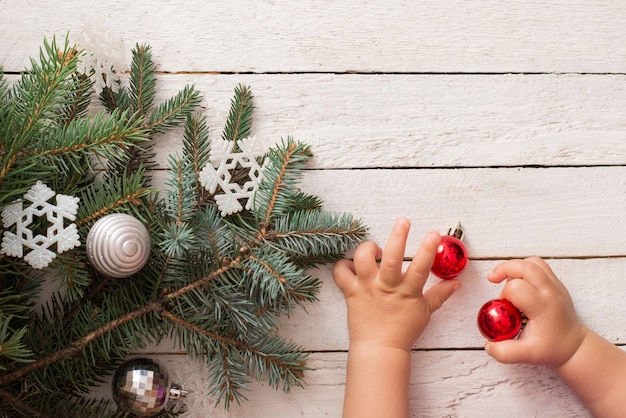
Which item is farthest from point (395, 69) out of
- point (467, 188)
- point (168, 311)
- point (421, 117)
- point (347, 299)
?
point (168, 311)

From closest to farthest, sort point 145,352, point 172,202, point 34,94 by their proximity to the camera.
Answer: point 34,94
point 172,202
point 145,352

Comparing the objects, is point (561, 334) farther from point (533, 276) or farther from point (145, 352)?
point (145, 352)

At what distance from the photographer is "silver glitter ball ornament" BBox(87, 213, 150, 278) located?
25.0 inches

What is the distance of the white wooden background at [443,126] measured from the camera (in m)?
0.85

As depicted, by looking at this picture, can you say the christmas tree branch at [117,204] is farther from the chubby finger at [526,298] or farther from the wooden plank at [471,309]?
the chubby finger at [526,298]

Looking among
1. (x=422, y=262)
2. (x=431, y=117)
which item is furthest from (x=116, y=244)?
(x=431, y=117)

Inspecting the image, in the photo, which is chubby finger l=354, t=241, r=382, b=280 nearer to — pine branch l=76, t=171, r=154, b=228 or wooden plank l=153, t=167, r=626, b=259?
wooden plank l=153, t=167, r=626, b=259

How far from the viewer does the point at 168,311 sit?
74 cm

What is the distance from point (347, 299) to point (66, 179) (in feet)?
1.36

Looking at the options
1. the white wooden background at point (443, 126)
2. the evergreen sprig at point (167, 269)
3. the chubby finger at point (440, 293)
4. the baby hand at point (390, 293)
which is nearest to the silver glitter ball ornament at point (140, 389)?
the evergreen sprig at point (167, 269)

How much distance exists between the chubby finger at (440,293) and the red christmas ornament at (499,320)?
0.19ft

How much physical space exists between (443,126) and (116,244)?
1.66ft

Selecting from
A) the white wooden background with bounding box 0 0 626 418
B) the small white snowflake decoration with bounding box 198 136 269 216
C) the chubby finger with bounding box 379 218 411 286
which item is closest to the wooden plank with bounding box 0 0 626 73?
the white wooden background with bounding box 0 0 626 418

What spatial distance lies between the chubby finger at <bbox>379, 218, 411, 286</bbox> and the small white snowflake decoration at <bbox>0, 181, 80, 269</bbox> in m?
0.39
